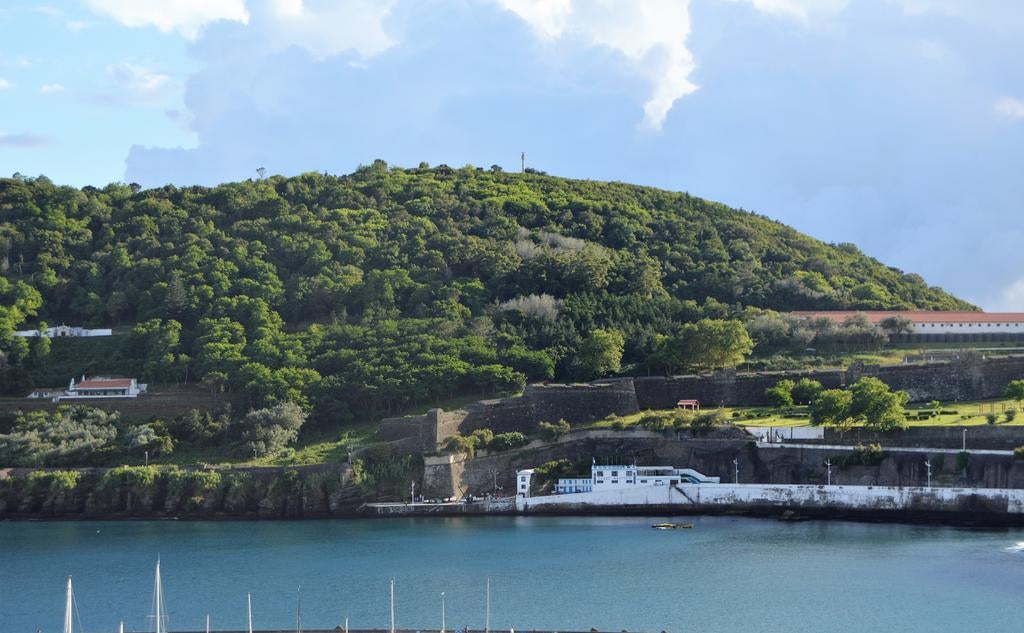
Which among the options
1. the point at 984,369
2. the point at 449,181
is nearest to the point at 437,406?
the point at 984,369

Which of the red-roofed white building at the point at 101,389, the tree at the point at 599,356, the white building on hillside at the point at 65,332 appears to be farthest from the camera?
the white building on hillside at the point at 65,332

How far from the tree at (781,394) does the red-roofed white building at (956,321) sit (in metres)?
11.7

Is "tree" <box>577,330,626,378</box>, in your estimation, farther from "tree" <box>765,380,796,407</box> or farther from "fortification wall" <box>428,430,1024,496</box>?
"tree" <box>765,380,796,407</box>

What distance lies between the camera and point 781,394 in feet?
245

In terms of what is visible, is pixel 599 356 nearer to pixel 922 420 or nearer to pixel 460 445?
pixel 460 445

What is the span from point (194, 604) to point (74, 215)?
193 feet

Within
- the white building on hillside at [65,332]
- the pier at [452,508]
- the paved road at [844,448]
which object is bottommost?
the pier at [452,508]

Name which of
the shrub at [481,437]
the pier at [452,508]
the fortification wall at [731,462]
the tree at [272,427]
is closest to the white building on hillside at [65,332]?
the tree at [272,427]

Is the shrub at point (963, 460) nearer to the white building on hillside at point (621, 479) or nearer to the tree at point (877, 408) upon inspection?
the tree at point (877, 408)

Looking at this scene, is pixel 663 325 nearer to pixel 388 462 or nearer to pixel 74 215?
pixel 388 462

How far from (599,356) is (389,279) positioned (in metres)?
Answer: 16.0

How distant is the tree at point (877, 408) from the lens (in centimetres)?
6688

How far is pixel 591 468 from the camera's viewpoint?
69.5 m

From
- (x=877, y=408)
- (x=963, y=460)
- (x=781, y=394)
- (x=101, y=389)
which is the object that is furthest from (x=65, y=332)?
(x=963, y=460)
